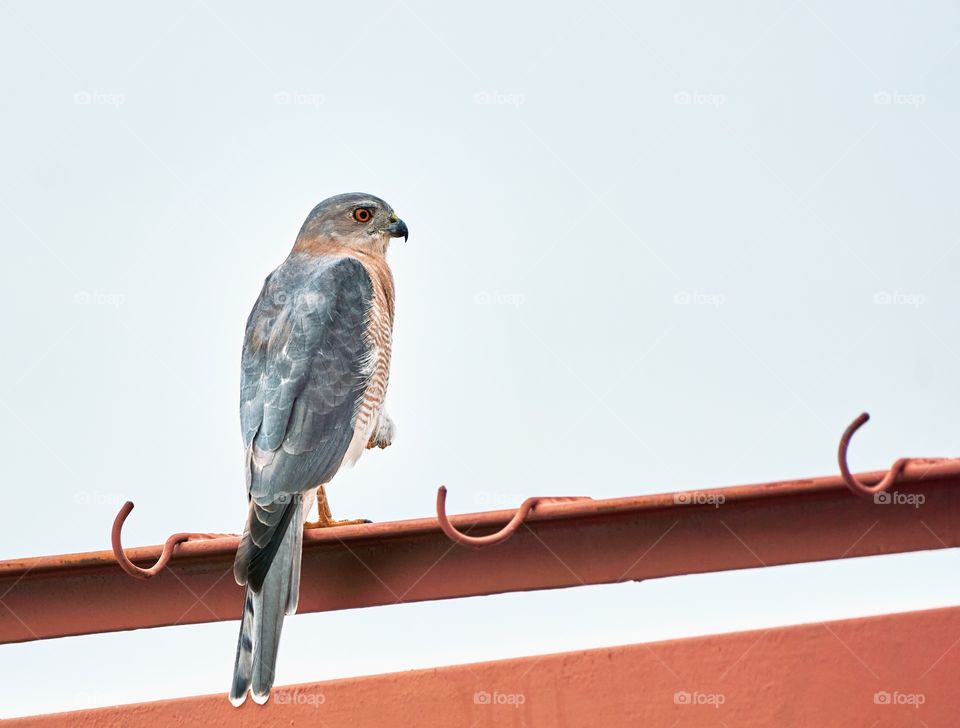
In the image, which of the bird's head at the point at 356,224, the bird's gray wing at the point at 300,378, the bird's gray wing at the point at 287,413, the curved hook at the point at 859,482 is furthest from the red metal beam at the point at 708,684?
the bird's head at the point at 356,224

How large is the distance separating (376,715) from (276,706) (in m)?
0.25

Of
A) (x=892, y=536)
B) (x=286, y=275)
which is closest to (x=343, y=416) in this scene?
(x=286, y=275)

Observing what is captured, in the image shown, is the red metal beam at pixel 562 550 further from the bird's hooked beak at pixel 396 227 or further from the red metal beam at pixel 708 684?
the bird's hooked beak at pixel 396 227

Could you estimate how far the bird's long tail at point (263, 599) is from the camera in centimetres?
270

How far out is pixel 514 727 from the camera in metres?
2.49

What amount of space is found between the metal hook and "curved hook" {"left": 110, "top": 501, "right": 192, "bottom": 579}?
2.22ft

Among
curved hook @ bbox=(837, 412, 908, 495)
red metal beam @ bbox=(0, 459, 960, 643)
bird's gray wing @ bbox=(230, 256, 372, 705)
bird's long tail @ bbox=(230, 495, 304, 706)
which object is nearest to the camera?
curved hook @ bbox=(837, 412, 908, 495)

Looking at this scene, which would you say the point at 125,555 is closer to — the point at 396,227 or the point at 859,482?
the point at 859,482

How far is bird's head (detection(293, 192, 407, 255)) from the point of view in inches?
222

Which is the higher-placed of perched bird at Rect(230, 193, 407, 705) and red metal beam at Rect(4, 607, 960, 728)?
red metal beam at Rect(4, 607, 960, 728)

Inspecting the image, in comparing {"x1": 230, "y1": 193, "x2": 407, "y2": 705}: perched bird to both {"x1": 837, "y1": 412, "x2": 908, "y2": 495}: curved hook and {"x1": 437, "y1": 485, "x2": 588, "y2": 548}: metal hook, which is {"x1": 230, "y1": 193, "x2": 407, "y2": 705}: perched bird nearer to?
{"x1": 437, "y1": 485, "x2": 588, "y2": 548}: metal hook

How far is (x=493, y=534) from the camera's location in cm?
259

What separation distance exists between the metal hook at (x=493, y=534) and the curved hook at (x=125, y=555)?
0.68 meters

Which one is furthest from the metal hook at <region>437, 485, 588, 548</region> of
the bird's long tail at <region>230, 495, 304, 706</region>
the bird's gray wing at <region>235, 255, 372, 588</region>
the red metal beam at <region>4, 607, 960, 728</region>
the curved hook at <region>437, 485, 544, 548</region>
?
the bird's gray wing at <region>235, 255, 372, 588</region>
